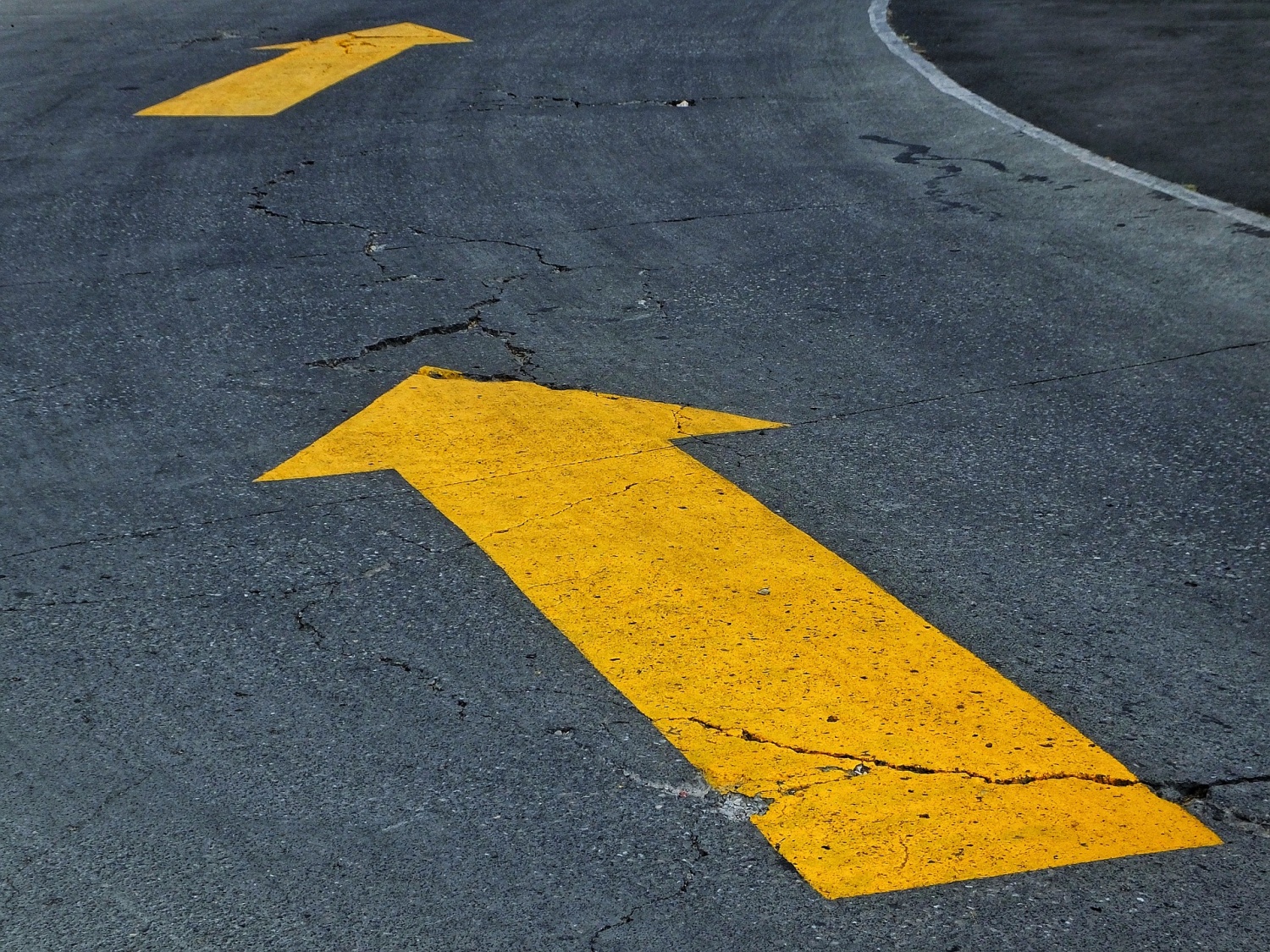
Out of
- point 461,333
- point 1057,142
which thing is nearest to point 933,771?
point 461,333

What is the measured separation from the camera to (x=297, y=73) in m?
10.4

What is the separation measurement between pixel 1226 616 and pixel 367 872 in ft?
7.80

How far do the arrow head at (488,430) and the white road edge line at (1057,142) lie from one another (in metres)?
3.52

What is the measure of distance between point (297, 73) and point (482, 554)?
7529 mm

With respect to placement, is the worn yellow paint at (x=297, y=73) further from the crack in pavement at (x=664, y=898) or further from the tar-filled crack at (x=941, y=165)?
the crack in pavement at (x=664, y=898)

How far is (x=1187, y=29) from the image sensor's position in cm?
1112

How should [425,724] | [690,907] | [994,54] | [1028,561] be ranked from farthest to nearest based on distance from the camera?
[994,54] → [1028,561] → [425,724] → [690,907]

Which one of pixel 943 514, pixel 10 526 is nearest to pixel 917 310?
pixel 943 514

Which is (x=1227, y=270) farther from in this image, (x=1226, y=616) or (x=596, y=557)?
(x=596, y=557)

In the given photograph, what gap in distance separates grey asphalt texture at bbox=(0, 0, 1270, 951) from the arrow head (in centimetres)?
14

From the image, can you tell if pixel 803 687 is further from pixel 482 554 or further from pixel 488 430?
pixel 488 430

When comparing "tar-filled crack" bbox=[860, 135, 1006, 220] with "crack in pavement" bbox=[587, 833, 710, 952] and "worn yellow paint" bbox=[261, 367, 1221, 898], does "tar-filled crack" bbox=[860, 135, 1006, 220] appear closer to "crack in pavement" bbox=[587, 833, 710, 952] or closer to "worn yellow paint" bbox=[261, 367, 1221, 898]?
"worn yellow paint" bbox=[261, 367, 1221, 898]

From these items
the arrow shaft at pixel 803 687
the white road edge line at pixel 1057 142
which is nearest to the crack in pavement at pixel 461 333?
the arrow shaft at pixel 803 687

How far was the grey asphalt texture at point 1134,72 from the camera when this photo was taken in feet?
26.0
